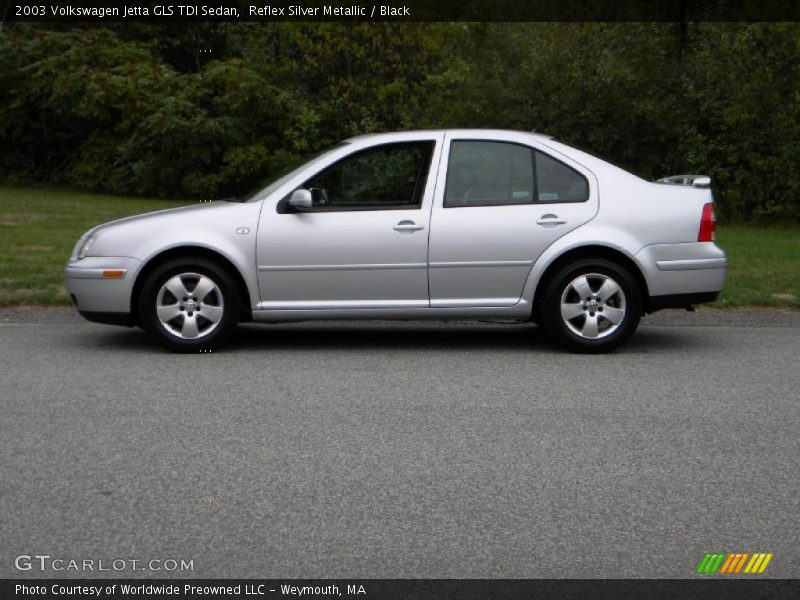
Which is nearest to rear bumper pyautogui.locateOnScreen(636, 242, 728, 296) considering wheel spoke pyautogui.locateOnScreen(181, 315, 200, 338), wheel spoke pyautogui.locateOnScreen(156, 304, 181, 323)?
wheel spoke pyautogui.locateOnScreen(181, 315, 200, 338)

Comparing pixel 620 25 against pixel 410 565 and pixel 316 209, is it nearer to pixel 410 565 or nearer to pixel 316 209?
pixel 316 209

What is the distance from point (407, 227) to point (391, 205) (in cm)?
28

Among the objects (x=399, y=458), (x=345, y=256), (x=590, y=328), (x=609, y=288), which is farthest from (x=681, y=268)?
(x=399, y=458)

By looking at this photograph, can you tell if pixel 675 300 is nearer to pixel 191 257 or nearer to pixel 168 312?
pixel 191 257

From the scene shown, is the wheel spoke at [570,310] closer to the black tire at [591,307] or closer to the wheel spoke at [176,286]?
the black tire at [591,307]

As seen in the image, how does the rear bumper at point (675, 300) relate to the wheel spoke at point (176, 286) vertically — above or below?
below

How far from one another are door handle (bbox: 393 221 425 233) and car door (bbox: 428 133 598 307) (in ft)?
0.37

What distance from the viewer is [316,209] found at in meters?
9.16

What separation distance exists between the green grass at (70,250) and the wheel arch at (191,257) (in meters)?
2.75

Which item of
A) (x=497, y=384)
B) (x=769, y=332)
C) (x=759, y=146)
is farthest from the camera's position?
(x=759, y=146)

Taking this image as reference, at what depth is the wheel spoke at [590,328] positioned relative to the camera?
909 cm

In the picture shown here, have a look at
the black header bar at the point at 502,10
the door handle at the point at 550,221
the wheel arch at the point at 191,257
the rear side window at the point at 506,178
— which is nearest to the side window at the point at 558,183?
the rear side window at the point at 506,178

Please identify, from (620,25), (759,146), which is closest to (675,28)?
(620,25)

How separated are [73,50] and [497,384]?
2401 cm
